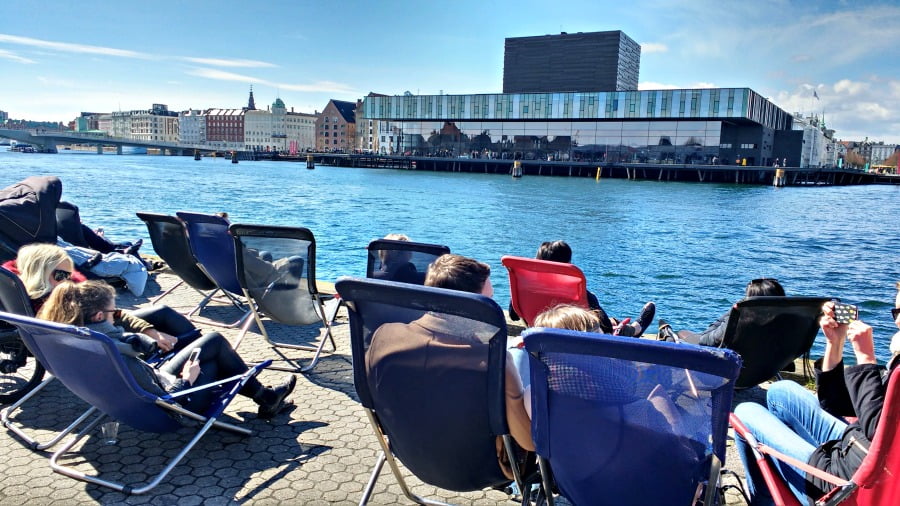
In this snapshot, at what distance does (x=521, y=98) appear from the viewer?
89188 millimetres

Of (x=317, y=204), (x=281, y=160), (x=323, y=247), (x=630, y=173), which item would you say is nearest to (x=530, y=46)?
(x=281, y=160)

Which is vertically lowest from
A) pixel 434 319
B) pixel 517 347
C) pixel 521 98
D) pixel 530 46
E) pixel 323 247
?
pixel 323 247

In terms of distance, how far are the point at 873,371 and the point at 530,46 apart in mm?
159495

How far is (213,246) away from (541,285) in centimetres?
313

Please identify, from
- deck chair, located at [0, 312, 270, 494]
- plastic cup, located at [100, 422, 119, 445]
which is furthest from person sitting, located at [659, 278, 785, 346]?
plastic cup, located at [100, 422, 119, 445]

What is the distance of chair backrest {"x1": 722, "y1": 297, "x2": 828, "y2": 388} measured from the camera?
13.5ft

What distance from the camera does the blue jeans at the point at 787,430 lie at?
2768mm

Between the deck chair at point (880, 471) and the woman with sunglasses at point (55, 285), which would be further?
the woman with sunglasses at point (55, 285)

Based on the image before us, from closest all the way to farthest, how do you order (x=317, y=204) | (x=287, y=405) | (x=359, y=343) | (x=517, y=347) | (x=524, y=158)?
(x=359, y=343) < (x=517, y=347) < (x=287, y=405) < (x=317, y=204) < (x=524, y=158)

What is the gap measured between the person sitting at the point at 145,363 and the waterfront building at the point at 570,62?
491 feet

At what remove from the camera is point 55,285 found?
14.1 ft

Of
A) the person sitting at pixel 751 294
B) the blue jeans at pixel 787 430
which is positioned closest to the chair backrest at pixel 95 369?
the blue jeans at pixel 787 430

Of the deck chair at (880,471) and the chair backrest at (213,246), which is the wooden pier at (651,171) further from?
the deck chair at (880,471)

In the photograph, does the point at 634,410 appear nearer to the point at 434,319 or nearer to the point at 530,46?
the point at 434,319
